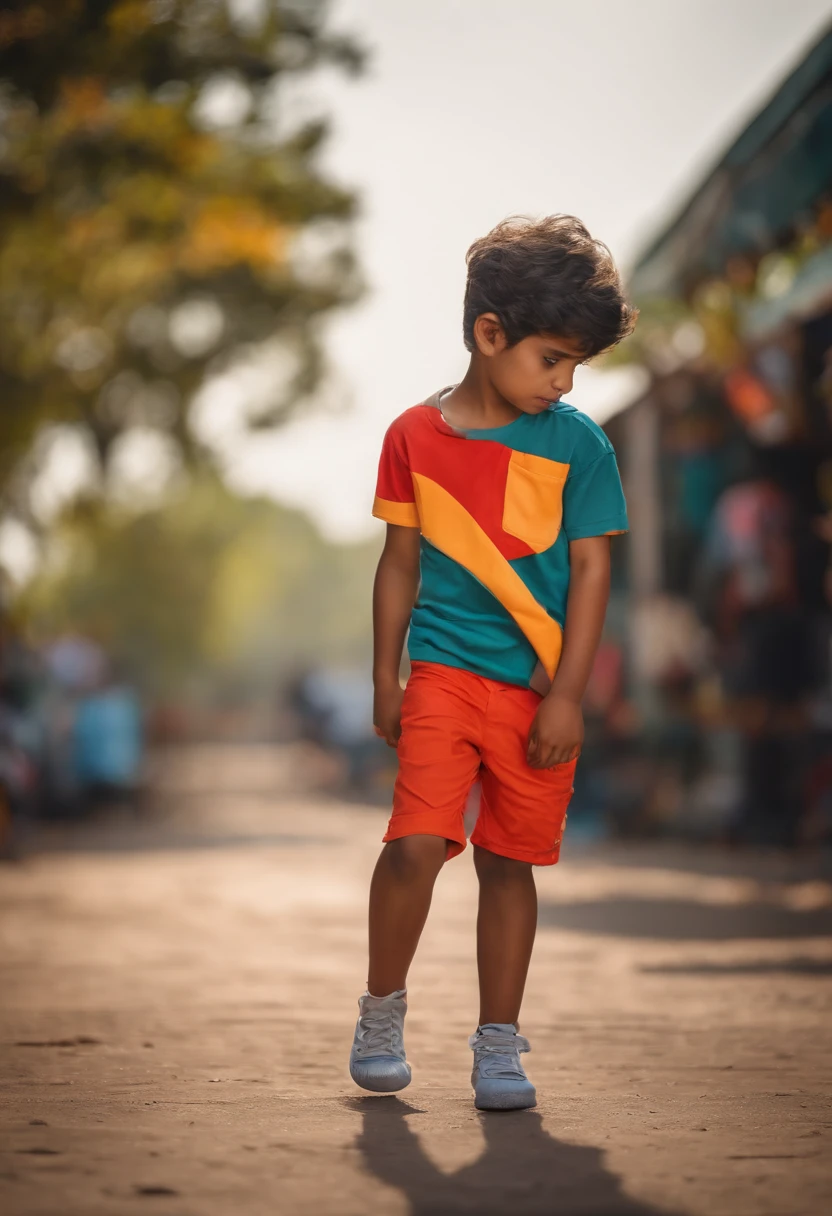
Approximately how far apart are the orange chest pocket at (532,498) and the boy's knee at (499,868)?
0.62 meters

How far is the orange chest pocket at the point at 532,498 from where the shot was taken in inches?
146

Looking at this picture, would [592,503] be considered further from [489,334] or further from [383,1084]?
[383,1084]

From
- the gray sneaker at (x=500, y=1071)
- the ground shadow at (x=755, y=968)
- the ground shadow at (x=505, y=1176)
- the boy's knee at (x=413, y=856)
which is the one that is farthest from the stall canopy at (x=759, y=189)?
the ground shadow at (x=505, y=1176)

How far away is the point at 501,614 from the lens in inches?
147

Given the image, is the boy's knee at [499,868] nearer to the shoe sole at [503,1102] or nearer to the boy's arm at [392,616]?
the boy's arm at [392,616]

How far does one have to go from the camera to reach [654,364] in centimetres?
1304

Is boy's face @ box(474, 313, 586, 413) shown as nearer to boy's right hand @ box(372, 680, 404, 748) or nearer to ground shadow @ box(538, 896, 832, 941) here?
boy's right hand @ box(372, 680, 404, 748)

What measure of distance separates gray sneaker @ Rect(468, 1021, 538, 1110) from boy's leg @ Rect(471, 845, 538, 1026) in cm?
4

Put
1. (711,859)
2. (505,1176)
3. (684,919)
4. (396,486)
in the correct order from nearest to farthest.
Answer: (505,1176) < (396,486) < (684,919) < (711,859)

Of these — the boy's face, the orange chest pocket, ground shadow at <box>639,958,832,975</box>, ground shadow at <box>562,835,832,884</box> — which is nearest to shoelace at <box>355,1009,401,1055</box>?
the orange chest pocket

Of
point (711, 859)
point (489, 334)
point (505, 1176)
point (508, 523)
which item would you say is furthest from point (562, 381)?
point (711, 859)

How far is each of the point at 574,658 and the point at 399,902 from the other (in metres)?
0.59

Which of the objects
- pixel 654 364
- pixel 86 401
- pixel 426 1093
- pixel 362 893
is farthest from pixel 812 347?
pixel 86 401

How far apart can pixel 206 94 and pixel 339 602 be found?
139769mm
